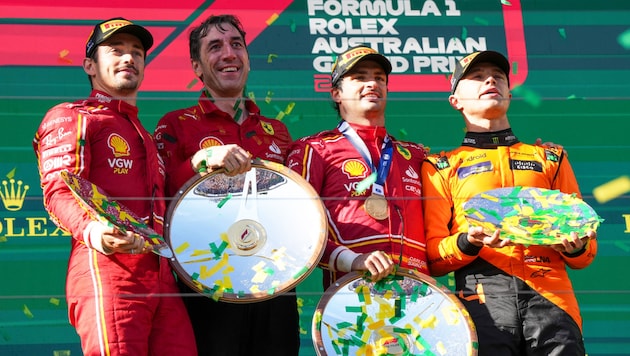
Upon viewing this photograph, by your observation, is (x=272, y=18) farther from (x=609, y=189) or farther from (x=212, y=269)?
(x=212, y=269)

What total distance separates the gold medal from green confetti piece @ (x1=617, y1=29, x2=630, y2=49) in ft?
5.97

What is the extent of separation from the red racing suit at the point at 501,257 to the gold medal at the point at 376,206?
131mm

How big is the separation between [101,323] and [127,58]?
774mm

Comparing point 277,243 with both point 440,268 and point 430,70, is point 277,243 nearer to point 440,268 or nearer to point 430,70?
point 440,268

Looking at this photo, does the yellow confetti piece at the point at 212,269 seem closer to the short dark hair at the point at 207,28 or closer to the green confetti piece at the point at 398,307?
the green confetti piece at the point at 398,307

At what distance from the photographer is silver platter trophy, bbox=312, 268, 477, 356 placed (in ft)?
10.4

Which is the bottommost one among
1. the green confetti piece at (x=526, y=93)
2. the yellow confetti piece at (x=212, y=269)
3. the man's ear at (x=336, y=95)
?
the yellow confetti piece at (x=212, y=269)

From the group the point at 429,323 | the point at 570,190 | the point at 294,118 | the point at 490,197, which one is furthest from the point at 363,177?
the point at 294,118

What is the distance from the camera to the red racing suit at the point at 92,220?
3047mm

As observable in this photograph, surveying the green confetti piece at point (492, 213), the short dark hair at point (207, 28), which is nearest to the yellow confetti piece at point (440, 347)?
the green confetti piece at point (492, 213)

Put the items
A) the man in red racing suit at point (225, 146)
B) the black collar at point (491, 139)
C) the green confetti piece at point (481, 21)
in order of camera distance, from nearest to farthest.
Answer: the man in red racing suit at point (225, 146) → the black collar at point (491, 139) → the green confetti piece at point (481, 21)

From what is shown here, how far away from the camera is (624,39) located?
4.87 metres

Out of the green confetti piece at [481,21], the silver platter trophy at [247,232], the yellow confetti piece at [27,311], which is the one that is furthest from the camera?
the green confetti piece at [481,21]

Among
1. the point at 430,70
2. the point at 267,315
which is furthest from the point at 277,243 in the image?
the point at 430,70
